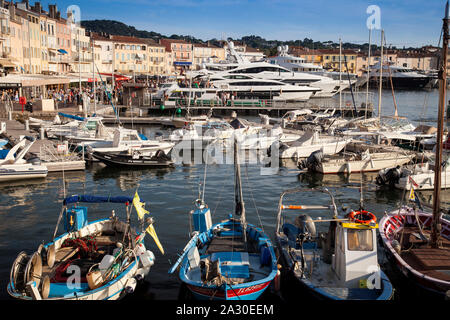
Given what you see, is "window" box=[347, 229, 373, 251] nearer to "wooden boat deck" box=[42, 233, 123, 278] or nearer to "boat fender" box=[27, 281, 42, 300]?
"wooden boat deck" box=[42, 233, 123, 278]

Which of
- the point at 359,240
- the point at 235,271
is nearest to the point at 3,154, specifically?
the point at 235,271

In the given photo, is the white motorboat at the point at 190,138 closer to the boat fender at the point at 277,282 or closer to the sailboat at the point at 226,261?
the sailboat at the point at 226,261

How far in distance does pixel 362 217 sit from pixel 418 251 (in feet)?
11.1

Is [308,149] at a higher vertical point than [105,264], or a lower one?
higher

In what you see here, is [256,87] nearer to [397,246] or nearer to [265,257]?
[397,246]

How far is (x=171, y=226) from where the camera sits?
62.3ft

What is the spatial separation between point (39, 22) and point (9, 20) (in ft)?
45.8

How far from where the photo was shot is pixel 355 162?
28.6 metres

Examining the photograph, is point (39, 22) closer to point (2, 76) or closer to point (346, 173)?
point (2, 76)

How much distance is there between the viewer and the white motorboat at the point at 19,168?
25.2 m

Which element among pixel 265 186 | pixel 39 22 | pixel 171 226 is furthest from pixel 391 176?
pixel 39 22

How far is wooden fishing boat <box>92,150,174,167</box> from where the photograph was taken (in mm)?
29453

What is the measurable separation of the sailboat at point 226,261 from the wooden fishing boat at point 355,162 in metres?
13.7
